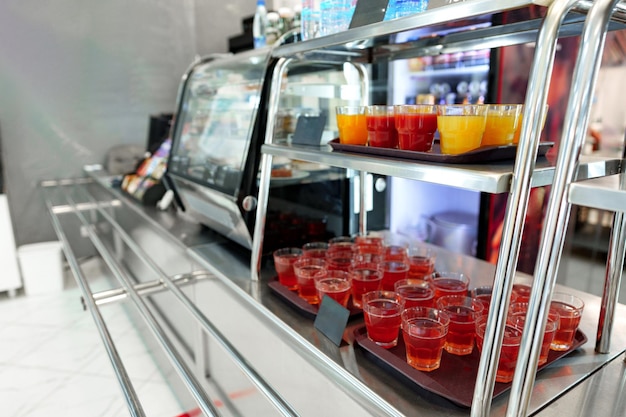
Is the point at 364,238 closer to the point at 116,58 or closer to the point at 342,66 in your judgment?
the point at 342,66

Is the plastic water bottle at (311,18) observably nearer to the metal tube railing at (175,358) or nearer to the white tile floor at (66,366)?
the metal tube railing at (175,358)

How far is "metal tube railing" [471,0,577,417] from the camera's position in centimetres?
69

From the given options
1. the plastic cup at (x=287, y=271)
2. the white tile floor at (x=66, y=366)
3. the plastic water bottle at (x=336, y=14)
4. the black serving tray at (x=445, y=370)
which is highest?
the plastic water bottle at (x=336, y=14)

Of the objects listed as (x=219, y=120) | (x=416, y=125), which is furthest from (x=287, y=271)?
(x=219, y=120)

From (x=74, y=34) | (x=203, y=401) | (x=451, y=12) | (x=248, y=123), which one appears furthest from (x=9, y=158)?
(x=451, y=12)

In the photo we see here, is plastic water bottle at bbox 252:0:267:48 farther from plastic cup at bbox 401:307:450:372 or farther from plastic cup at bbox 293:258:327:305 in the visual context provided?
plastic cup at bbox 401:307:450:372

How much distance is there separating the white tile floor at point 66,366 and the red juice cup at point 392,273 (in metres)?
1.45

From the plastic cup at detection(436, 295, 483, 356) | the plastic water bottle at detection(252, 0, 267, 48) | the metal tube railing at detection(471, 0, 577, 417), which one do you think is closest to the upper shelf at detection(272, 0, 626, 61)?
→ the metal tube railing at detection(471, 0, 577, 417)

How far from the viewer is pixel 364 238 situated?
5.47ft

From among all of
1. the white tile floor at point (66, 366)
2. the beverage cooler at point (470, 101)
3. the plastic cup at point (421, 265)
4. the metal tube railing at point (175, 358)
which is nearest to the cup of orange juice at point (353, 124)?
the plastic cup at point (421, 265)

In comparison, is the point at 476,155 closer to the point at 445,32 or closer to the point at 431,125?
the point at 431,125

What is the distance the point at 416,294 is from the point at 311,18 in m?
0.94

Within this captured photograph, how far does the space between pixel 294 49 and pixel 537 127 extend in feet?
2.89

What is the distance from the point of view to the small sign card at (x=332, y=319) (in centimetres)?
116
